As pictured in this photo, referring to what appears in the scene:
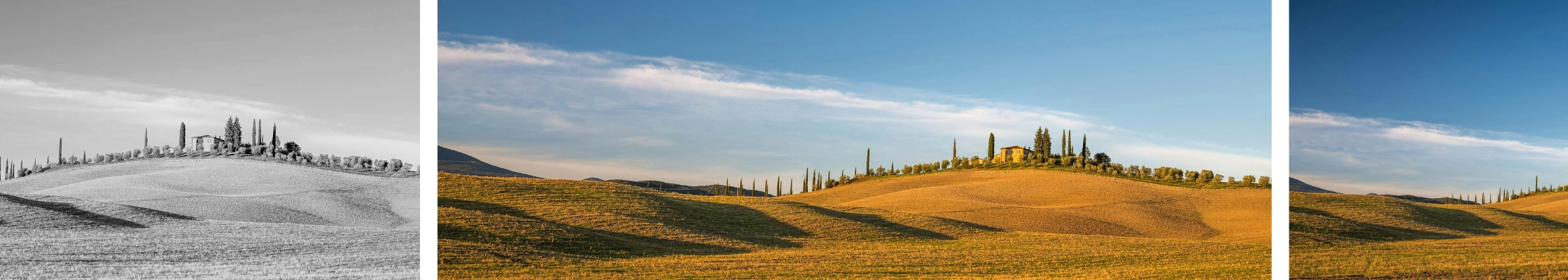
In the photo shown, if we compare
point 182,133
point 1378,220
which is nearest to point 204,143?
point 182,133

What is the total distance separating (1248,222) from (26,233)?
18.6 metres

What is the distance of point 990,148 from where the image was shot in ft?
54.1

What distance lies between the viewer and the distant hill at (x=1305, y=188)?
11.9 metres

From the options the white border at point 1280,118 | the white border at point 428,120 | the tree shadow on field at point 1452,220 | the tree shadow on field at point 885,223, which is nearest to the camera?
the white border at point 1280,118

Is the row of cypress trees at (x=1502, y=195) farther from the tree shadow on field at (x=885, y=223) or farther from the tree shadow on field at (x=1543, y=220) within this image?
the tree shadow on field at (x=885, y=223)

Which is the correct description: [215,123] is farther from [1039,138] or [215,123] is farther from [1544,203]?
[1544,203]

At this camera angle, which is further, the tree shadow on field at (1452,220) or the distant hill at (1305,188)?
the distant hill at (1305,188)

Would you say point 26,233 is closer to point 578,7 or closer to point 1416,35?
point 578,7

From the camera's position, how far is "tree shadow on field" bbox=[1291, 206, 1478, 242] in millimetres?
11625

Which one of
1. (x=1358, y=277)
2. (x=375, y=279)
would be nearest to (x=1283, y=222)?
(x=1358, y=277)

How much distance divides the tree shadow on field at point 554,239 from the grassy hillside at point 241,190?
250 centimetres

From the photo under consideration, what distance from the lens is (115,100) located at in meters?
13.6

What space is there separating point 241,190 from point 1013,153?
15.1 meters

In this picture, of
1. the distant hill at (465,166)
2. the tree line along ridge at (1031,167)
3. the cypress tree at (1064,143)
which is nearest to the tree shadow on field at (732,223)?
the tree line along ridge at (1031,167)
